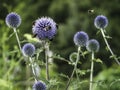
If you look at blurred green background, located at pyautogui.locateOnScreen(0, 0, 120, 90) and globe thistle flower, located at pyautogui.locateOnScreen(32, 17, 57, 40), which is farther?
blurred green background, located at pyautogui.locateOnScreen(0, 0, 120, 90)

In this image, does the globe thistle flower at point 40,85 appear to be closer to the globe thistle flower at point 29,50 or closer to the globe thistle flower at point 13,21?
the globe thistle flower at point 29,50

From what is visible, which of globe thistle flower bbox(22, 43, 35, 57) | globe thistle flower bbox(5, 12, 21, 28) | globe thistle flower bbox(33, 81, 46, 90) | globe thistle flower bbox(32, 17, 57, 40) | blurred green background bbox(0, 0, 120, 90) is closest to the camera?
globe thistle flower bbox(33, 81, 46, 90)

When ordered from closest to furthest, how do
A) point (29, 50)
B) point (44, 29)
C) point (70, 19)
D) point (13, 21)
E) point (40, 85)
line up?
point (40, 85), point (44, 29), point (29, 50), point (13, 21), point (70, 19)

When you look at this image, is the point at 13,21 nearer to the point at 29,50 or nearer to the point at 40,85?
the point at 29,50

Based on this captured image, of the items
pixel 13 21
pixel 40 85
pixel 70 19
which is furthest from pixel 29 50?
pixel 70 19

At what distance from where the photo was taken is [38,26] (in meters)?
3.77

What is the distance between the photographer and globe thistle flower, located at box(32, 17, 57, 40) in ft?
11.9

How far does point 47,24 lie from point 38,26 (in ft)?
0.22

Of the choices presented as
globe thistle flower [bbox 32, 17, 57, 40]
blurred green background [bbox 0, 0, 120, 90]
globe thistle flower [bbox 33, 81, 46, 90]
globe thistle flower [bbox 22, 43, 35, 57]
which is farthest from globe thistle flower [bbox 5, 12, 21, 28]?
blurred green background [bbox 0, 0, 120, 90]

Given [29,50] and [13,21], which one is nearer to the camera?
[29,50]

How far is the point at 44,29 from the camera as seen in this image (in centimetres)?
371

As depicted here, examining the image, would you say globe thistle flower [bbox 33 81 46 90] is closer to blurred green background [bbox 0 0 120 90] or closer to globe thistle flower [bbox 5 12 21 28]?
globe thistle flower [bbox 5 12 21 28]

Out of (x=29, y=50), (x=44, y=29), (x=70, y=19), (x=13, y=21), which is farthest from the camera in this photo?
(x=70, y=19)

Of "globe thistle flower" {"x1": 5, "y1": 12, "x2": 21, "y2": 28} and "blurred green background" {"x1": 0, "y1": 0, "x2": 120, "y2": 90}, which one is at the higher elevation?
"globe thistle flower" {"x1": 5, "y1": 12, "x2": 21, "y2": 28}
